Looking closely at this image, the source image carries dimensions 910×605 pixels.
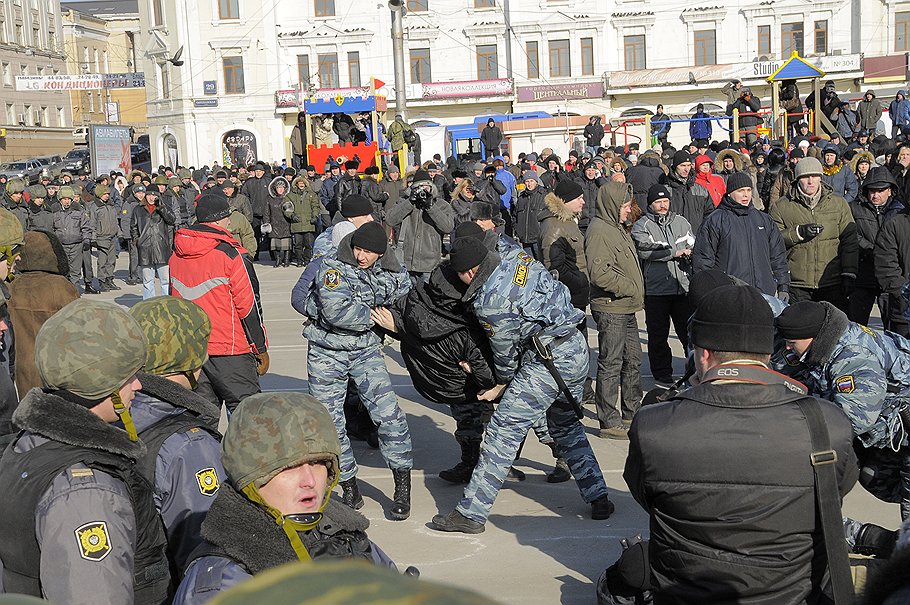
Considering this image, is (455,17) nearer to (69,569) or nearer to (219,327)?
(219,327)

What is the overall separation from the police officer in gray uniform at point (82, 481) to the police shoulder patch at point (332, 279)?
319cm

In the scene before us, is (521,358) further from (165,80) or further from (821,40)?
(165,80)

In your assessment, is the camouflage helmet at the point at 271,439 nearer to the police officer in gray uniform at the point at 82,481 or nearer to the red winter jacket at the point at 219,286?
the police officer in gray uniform at the point at 82,481

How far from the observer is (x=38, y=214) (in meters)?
16.9

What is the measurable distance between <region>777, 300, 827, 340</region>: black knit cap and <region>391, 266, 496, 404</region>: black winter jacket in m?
1.96

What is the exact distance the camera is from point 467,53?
184 ft

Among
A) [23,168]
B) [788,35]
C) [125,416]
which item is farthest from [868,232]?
[788,35]

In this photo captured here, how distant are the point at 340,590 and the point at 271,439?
5.30 ft

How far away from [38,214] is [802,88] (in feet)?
147

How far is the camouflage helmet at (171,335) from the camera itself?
374cm

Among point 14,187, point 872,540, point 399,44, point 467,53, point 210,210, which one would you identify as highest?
point 467,53

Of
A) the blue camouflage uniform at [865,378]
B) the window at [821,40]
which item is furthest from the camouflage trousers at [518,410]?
the window at [821,40]

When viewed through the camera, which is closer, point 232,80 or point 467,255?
point 467,255

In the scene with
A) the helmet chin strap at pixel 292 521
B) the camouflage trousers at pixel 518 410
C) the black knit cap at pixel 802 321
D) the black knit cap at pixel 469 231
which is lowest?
the camouflage trousers at pixel 518 410
